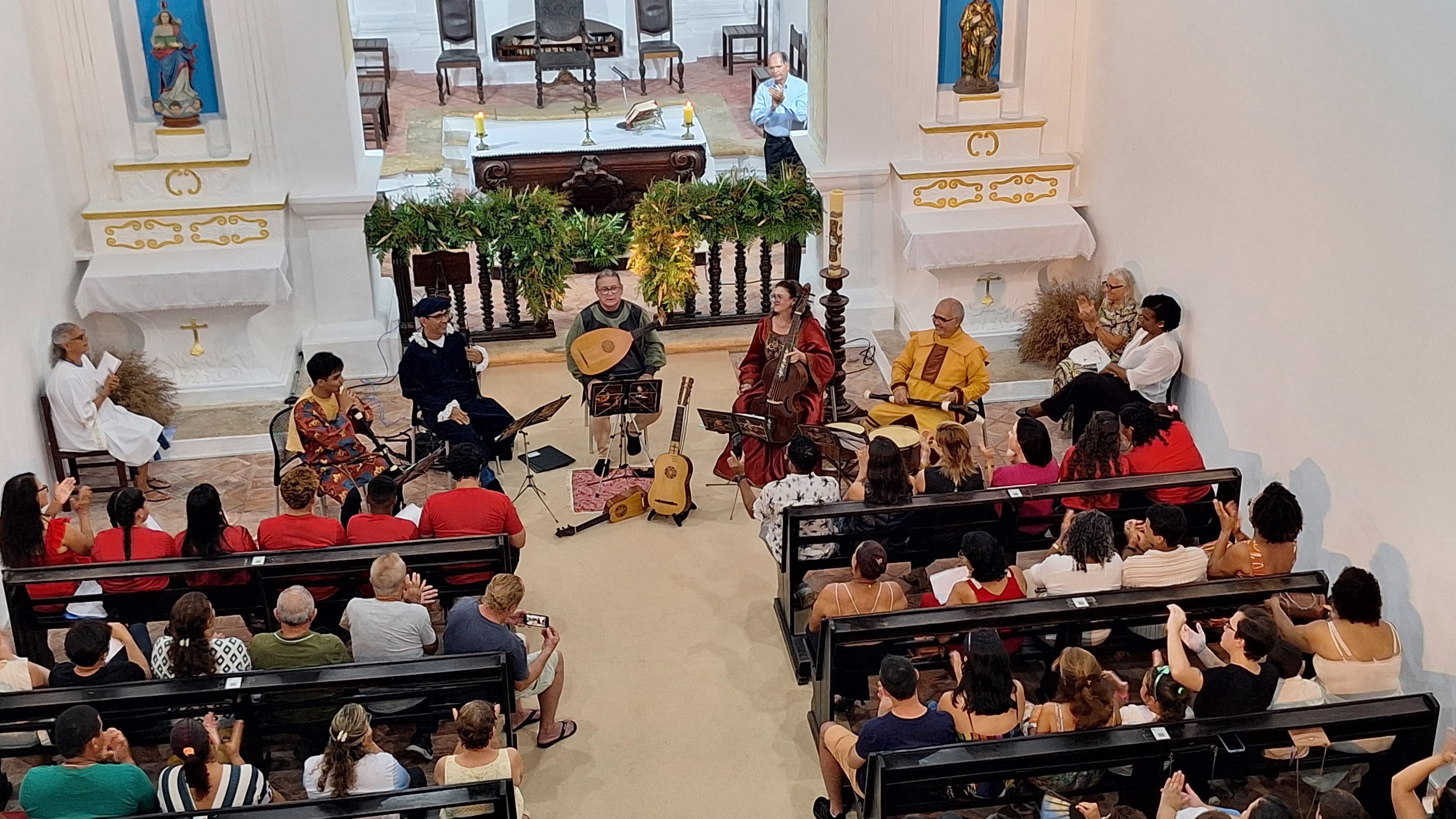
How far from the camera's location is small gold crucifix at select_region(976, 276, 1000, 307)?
34.0ft

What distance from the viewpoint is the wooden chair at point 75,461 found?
8484 millimetres

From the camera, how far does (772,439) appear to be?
8352 millimetres

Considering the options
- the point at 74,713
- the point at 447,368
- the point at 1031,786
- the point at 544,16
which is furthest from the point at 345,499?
the point at 544,16

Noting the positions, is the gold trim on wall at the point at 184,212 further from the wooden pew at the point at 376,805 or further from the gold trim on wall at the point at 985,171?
the wooden pew at the point at 376,805

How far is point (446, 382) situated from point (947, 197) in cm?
380

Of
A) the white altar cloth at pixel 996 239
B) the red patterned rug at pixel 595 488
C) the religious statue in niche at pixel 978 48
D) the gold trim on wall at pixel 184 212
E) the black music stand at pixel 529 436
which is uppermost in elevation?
the religious statue in niche at pixel 978 48

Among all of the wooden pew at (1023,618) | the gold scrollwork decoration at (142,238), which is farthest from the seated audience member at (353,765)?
the gold scrollwork decoration at (142,238)

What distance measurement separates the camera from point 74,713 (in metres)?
5.27

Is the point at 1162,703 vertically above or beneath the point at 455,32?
beneath

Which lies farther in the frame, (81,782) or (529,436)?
(529,436)

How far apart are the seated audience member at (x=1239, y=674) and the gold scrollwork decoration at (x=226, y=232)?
6.62 m

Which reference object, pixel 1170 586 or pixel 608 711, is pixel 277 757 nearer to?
pixel 608 711

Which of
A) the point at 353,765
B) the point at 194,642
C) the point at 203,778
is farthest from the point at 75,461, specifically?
the point at 353,765

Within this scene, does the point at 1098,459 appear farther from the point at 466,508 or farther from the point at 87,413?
the point at 87,413
